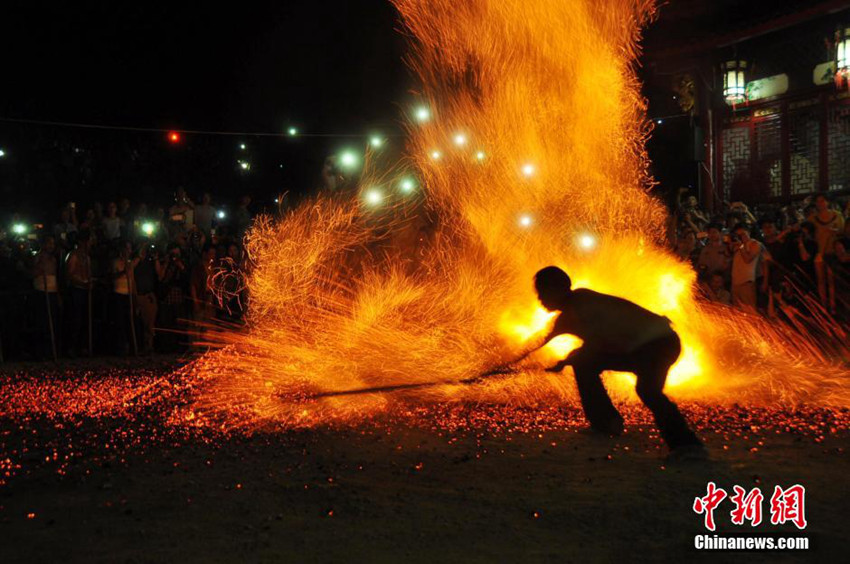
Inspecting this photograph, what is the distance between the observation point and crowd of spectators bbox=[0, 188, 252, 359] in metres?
12.2

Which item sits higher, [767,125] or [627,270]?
[767,125]

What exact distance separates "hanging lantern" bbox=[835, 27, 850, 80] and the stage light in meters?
10.4

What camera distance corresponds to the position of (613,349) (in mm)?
5922

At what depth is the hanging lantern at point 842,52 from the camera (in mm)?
12984

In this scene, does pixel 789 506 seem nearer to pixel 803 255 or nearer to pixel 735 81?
pixel 803 255

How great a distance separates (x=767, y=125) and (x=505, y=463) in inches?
498

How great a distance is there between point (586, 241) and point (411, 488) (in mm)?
6458

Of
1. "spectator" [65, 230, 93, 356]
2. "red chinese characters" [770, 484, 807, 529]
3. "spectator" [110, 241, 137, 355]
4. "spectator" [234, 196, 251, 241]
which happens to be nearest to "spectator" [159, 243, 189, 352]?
"spectator" [110, 241, 137, 355]

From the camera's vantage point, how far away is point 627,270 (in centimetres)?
1001

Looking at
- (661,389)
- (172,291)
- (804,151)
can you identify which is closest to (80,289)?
(172,291)

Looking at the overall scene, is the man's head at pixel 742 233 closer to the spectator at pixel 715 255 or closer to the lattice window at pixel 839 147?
the spectator at pixel 715 255

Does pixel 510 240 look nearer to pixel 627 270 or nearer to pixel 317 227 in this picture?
pixel 627 270

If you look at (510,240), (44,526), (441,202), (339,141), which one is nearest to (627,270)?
(510,240)

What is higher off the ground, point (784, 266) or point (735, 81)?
point (735, 81)
